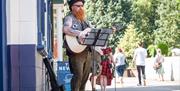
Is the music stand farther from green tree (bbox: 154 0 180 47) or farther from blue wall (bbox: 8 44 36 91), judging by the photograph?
green tree (bbox: 154 0 180 47)

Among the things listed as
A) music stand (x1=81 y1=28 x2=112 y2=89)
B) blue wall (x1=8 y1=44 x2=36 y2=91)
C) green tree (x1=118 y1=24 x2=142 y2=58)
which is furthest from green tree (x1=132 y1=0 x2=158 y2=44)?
blue wall (x1=8 y1=44 x2=36 y2=91)

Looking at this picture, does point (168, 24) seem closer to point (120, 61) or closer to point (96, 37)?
point (120, 61)

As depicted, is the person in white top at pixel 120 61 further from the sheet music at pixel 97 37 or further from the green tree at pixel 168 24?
the green tree at pixel 168 24

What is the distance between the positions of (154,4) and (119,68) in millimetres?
31026

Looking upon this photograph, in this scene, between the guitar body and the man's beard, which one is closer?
the guitar body

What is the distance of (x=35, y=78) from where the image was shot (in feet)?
26.2

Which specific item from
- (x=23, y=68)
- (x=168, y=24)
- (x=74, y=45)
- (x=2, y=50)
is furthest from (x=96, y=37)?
(x=168, y=24)

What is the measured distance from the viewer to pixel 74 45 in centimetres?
855

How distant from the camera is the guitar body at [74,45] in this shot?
8538 millimetres

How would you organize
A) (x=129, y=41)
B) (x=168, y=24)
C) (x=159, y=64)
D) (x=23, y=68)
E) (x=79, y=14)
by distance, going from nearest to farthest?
(x=23, y=68), (x=79, y=14), (x=159, y=64), (x=168, y=24), (x=129, y=41)

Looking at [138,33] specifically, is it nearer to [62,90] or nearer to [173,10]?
[173,10]

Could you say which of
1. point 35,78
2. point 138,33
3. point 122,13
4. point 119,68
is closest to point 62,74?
point 35,78

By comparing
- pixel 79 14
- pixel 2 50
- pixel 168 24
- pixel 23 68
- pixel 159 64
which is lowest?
pixel 159 64

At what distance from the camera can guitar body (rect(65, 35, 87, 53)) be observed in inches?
336
